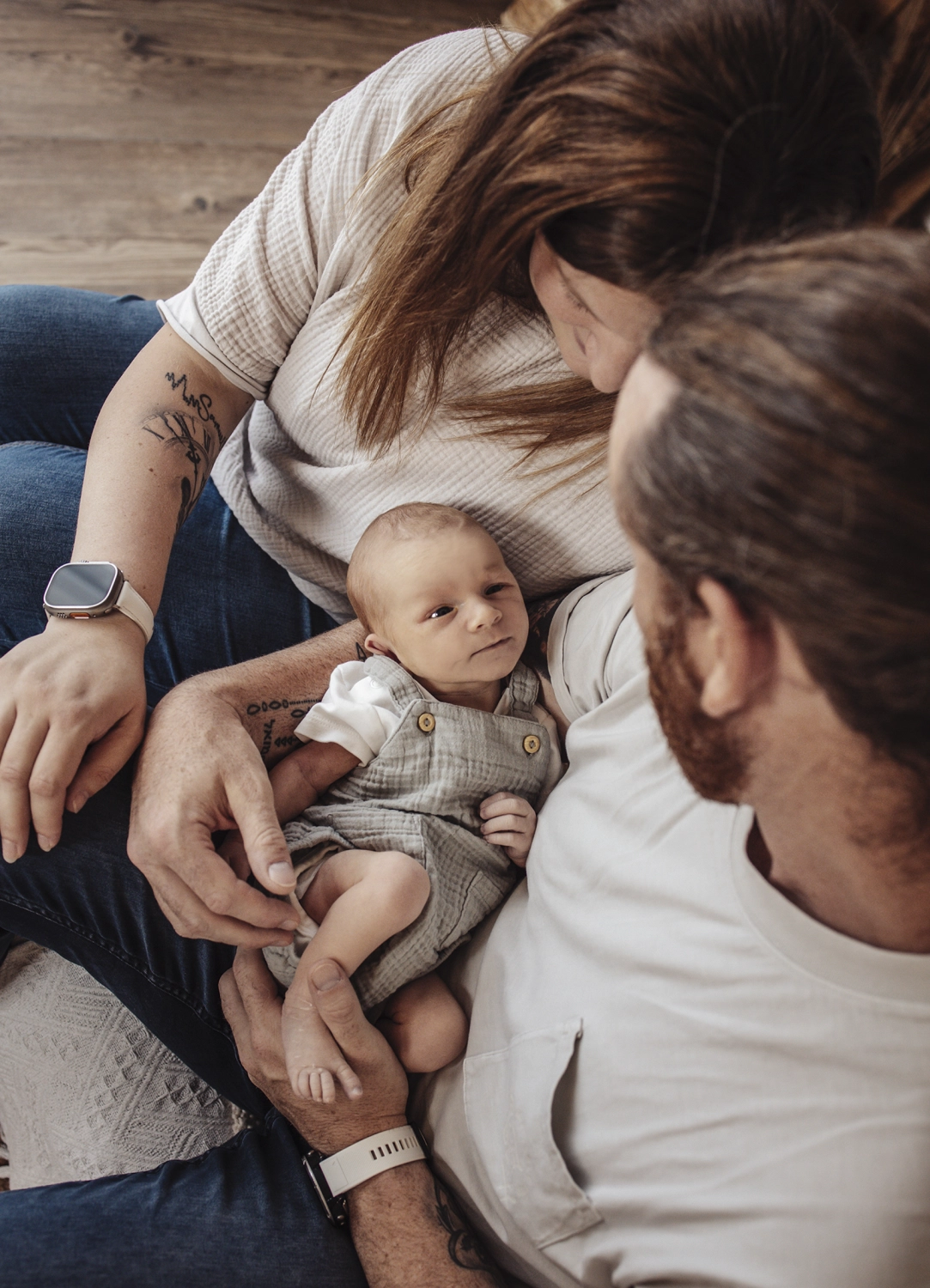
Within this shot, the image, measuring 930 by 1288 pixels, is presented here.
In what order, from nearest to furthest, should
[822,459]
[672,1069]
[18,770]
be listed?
[822,459] → [672,1069] → [18,770]

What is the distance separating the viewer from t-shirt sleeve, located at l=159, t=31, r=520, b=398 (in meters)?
0.92

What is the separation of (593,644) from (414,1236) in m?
0.60

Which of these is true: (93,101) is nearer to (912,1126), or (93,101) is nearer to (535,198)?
(535,198)

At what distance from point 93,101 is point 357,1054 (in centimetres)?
233

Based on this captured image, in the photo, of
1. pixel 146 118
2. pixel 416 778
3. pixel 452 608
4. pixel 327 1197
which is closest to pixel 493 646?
pixel 452 608

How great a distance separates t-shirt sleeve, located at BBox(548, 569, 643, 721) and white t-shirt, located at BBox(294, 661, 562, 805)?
94mm

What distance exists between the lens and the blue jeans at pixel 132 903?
30.8 inches

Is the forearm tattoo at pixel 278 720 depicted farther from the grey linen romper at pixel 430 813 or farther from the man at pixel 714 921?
the man at pixel 714 921

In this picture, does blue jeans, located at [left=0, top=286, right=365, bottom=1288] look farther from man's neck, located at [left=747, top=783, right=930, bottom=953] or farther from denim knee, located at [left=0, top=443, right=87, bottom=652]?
man's neck, located at [left=747, top=783, right=930, bottom=953]

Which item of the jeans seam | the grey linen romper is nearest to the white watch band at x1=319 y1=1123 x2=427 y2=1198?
the grey linen romper

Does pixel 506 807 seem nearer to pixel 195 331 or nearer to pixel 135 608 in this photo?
pixel 135 608

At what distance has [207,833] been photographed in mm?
857

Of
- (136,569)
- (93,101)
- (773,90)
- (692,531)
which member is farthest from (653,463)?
(93,101)

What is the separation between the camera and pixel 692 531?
0.49m
